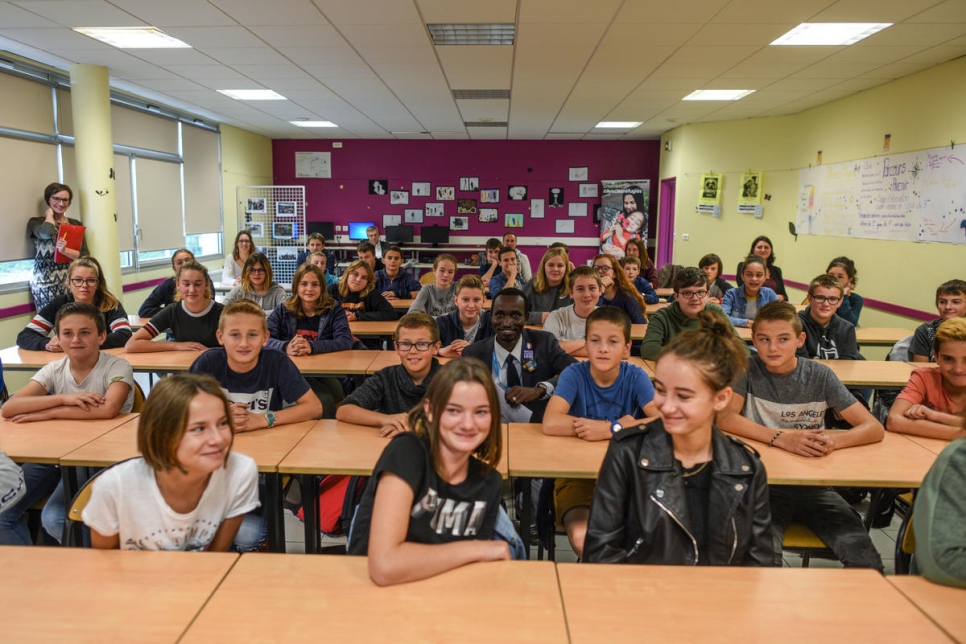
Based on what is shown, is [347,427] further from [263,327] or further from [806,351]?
[806,351]

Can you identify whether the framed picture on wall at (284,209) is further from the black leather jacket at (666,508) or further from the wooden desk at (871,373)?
the black leather jacket at (666,508)

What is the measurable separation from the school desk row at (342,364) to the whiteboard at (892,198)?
2.27 m

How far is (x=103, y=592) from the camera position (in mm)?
1434

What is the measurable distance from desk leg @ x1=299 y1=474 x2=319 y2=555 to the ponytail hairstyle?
139 centimetres

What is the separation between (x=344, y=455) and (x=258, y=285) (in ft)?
10.2

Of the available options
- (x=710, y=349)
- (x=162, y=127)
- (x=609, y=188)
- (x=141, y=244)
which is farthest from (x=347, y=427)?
(x=609, y=188)

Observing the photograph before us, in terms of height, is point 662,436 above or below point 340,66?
below

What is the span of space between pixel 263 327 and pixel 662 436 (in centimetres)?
189

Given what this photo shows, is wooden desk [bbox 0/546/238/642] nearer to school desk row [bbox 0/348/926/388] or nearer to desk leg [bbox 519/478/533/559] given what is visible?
desk leg [bbox 519/478/533/559]

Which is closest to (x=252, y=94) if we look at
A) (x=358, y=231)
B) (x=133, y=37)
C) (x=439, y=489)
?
(x=133, y=37)

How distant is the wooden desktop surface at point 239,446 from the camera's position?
2229mm

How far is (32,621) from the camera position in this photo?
4.33 ft

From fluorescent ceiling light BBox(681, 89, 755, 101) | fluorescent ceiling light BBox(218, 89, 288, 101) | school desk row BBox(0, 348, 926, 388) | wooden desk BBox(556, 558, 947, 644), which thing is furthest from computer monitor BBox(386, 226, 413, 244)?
wooden desk BBox(556, 558, 947, 644)

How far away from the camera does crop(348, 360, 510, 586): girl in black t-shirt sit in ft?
4.94
